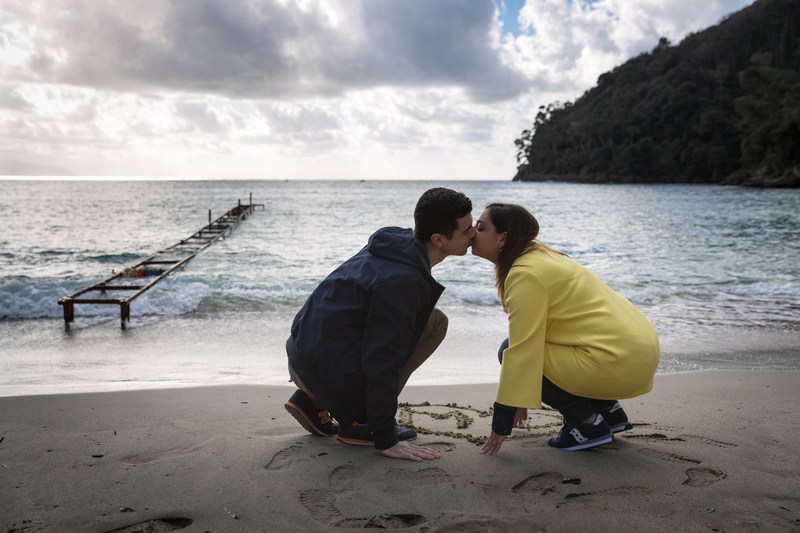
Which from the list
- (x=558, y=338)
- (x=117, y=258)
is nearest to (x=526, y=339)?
(x=558, y=338)

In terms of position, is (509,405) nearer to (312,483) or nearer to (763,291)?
(312,483)

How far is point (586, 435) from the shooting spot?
2.99 meters

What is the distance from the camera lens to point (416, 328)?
2975 mm

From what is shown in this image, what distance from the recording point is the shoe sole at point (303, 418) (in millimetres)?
3145

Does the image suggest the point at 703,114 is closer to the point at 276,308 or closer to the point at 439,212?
the point at 276,308

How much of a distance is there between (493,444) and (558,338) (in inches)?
23.3

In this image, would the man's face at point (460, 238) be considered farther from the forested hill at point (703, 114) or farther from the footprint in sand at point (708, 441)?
the forested hill at point (703, 114)

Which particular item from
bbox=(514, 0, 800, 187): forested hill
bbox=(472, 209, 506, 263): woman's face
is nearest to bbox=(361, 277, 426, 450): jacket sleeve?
bbox=(472, 209, 506, 263): woman's face

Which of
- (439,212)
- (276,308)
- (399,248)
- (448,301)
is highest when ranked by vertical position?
(439,212)

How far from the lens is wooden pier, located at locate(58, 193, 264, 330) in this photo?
7.99m

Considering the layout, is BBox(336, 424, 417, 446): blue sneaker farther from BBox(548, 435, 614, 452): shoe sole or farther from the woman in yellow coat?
BBox(548, 435, 614, 452): shoe sole

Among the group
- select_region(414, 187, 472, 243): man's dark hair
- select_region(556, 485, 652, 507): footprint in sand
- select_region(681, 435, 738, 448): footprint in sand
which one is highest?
select_region(414, 187, 472, 243): man's dark hair

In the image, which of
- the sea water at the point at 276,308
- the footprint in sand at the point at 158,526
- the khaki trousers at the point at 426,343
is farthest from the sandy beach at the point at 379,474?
the sea water at the point at 276,308

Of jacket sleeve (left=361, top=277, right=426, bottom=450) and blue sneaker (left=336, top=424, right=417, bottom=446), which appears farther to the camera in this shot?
blue sneaker (left=336, top=424, right=417, bottom=446)
